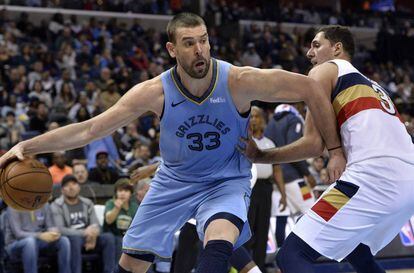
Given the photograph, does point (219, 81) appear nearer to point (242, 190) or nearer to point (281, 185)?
point (242, 190)

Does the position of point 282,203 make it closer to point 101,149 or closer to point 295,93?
point 101,149

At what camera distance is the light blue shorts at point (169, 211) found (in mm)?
4465

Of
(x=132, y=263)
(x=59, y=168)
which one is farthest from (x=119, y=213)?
(x=132, y=263)

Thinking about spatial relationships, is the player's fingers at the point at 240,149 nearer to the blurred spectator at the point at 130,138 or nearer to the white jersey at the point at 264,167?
the white jersey at the point at 264,167

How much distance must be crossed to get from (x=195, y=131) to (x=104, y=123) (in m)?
0.55

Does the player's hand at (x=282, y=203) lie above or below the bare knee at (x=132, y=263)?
below

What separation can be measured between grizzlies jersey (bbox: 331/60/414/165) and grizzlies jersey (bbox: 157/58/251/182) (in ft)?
2.03

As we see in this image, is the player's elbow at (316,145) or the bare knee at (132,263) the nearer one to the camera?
the player's elbow at (316,145)

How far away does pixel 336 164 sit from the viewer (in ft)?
13.5

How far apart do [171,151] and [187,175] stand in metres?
0.18

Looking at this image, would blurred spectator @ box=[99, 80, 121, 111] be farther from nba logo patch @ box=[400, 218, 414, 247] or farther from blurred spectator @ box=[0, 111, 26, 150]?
nba logo patch @ box=[400, 218, 414, 247]

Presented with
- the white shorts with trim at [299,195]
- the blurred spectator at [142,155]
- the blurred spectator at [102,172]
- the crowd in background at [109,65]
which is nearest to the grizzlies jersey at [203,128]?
the crowd in background at [109,65]

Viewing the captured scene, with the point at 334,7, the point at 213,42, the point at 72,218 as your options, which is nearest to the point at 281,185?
the point at 72,218

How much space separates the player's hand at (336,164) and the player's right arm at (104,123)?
1065 millimetres
